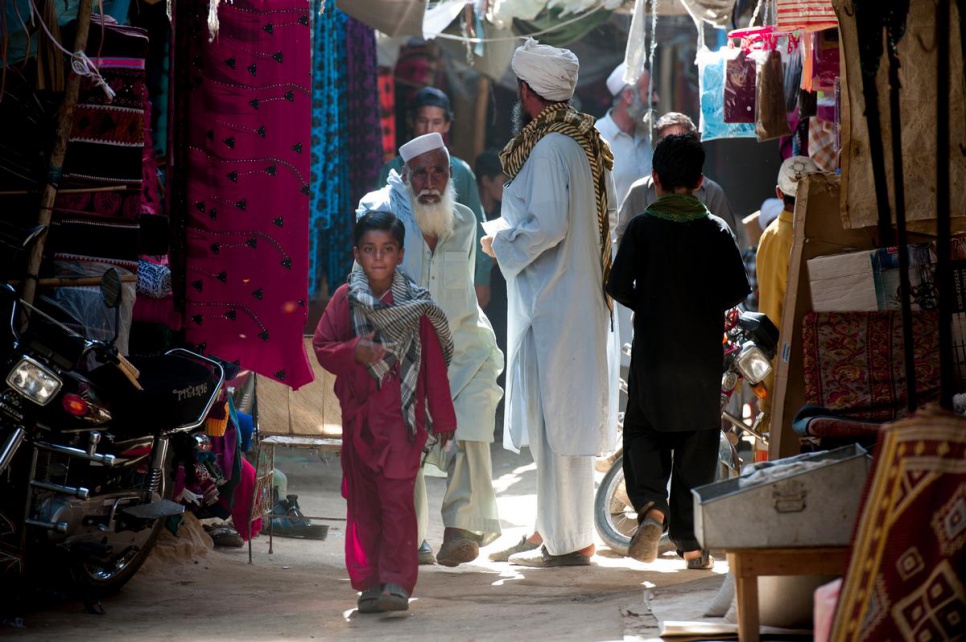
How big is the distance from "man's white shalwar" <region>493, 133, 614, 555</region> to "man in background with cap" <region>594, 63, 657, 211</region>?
11.3 feet

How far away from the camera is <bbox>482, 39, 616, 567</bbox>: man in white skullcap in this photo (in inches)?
276

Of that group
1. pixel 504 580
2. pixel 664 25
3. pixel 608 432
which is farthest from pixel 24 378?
pixel 664 25

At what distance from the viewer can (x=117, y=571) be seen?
613 centimetres

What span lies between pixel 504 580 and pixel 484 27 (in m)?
6.09

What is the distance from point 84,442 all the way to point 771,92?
14.4 feet

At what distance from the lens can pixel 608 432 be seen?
282 inches

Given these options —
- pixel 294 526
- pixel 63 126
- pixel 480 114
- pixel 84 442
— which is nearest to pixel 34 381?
pixel 84 442

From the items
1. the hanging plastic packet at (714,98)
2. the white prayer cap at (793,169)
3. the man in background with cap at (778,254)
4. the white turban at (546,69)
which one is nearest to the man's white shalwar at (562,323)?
the white turban at (546,69)

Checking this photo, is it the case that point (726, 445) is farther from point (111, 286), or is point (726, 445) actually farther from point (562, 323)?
point (111, 286)

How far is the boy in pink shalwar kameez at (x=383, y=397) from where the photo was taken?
593cm

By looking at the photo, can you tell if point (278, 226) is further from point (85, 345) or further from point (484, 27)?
point (484, 27)

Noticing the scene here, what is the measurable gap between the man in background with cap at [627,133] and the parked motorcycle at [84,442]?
5.03m

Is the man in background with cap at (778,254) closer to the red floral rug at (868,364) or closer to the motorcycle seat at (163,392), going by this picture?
the red floral rug at (868,364)

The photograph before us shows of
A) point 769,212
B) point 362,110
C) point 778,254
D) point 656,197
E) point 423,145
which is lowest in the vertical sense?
point 778,254
